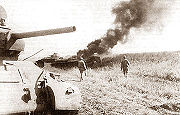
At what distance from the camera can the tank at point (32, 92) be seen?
7.16m

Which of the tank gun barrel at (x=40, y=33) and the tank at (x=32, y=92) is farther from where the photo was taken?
the tank gun barrel at (x=40, y=33)

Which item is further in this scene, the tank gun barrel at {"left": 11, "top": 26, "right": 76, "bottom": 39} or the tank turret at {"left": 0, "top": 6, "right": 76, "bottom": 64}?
the tank gun barrel at {"left": 11, "top": 26, "right": 76, "bottom": 39}

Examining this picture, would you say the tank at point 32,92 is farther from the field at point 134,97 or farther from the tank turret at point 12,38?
the field at point 134,97

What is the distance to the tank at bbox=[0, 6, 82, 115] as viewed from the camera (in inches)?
282

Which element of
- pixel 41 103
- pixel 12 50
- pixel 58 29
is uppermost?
pixel 58 29

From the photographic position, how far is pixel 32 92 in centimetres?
760

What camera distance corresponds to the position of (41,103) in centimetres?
771

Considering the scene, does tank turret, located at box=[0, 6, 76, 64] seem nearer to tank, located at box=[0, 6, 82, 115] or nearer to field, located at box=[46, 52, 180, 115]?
tank, located at box=[0, 6, 82, 115]

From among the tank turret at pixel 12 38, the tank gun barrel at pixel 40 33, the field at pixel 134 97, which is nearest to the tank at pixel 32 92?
the tank turret at pixel 12 38

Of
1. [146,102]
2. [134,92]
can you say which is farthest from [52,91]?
[134,92]

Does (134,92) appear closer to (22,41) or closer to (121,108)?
(121,108)

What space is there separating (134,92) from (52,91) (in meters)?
6.30

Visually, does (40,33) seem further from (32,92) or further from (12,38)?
(32,92)

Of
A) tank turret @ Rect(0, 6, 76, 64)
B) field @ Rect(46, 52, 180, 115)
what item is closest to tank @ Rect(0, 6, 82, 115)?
tank turret @ Rect(0, 6, 76, 64)
